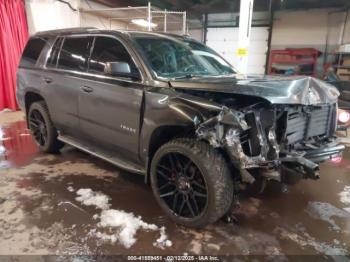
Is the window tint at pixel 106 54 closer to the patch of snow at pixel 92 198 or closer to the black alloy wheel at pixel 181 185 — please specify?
the black alloy wheel at pixel 181 185

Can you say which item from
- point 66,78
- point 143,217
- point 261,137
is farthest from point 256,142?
point 66,78

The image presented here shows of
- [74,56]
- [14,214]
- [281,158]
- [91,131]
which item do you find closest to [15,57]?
[74,56]

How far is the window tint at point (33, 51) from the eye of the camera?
3.86m

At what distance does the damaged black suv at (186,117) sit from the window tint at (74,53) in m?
0.02

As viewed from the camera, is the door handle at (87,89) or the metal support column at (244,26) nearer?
the door handle at (87,89)

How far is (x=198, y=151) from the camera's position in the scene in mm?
2205

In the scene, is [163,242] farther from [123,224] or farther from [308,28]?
[308,28]

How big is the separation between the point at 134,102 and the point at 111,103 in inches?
13.0

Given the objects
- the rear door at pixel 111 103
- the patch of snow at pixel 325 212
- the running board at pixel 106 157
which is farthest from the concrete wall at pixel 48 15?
the patch of snow at pixel 325 212

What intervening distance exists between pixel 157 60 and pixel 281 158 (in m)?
1.45

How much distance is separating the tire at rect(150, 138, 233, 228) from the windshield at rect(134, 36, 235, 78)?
0.74 meters

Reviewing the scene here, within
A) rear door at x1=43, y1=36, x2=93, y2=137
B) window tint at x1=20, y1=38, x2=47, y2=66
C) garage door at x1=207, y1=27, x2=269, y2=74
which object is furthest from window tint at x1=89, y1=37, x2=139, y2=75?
garage door at x1=207, y1=27, x2=269, y2=74

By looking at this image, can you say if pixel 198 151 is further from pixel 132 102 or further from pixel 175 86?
pixel 132 102

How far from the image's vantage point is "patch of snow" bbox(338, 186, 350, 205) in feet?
9.69
